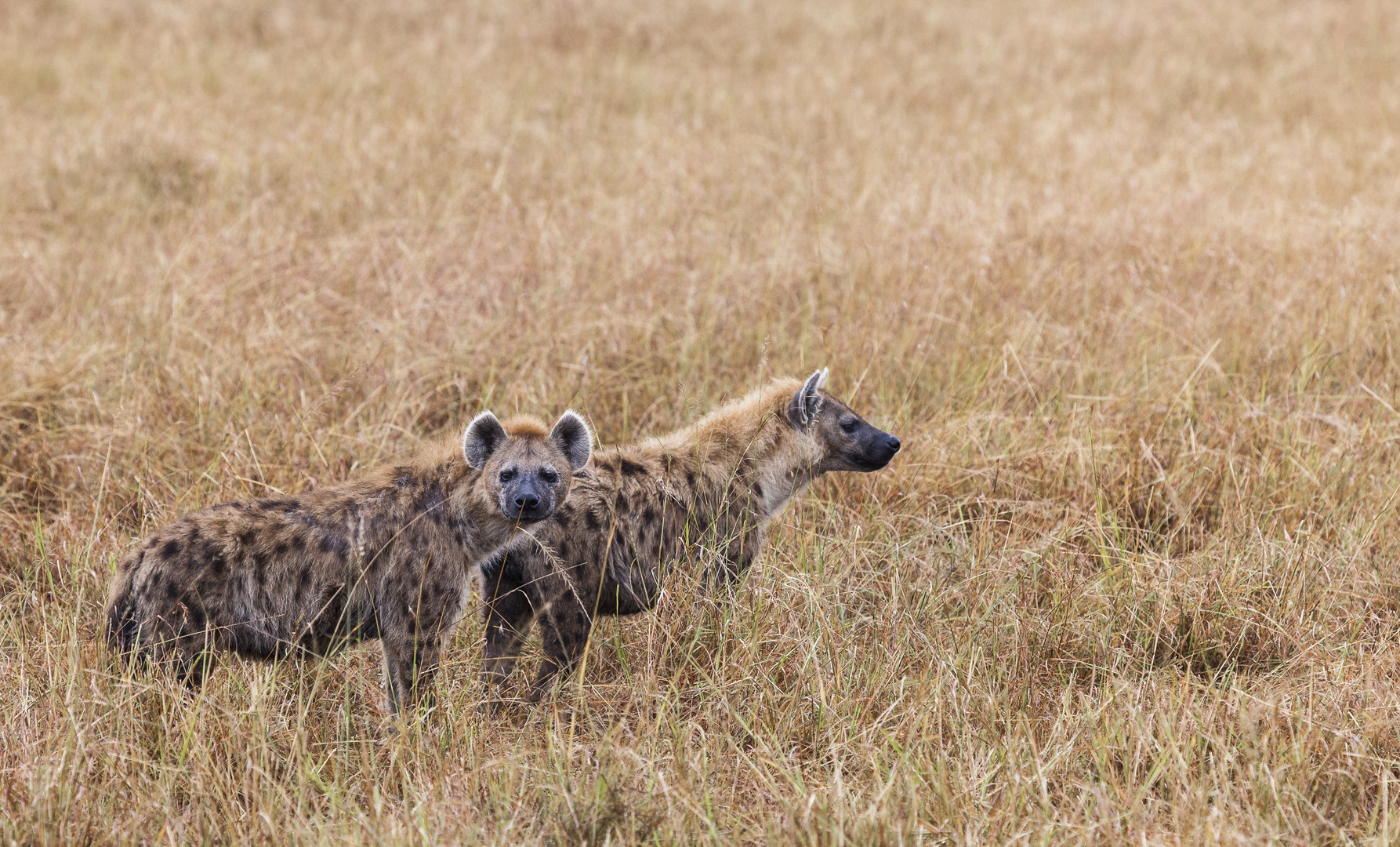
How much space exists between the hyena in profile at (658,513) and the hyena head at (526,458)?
0.48ft

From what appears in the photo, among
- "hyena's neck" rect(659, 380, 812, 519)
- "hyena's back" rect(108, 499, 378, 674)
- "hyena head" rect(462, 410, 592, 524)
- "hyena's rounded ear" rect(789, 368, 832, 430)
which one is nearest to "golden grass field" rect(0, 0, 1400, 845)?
"hyena's back" rect(108, 499, 378, 674)

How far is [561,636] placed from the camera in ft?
12.6

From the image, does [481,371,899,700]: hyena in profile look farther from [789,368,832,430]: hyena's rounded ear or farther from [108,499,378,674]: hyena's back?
[108,499,378,674]: hyena's back

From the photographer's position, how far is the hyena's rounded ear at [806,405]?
431cm

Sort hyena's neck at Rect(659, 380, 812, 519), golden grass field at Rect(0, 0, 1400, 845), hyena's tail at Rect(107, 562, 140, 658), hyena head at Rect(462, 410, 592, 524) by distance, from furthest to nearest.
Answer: hyena's neck at Rect(659, 380, 812, 519) → hyena head at Rect(462, 410, 592, 524) → hyena's tail at Rect(107, 562, 140, 658) → golden grass field at Rect(0, 0, 1400, 845)

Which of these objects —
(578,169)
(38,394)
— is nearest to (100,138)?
(578,169)

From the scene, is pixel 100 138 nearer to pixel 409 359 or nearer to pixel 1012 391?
pixel 409 359

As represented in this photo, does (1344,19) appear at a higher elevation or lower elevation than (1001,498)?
higher

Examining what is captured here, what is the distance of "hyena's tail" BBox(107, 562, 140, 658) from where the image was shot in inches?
130

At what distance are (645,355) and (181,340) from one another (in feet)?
6.44

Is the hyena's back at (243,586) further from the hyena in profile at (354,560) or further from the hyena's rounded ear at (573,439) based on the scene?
the hyena's rounded ear at (573,439)

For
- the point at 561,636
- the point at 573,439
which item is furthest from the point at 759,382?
the point at 561,636

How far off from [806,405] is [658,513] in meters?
0.65

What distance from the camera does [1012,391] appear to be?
5391 millimetres
